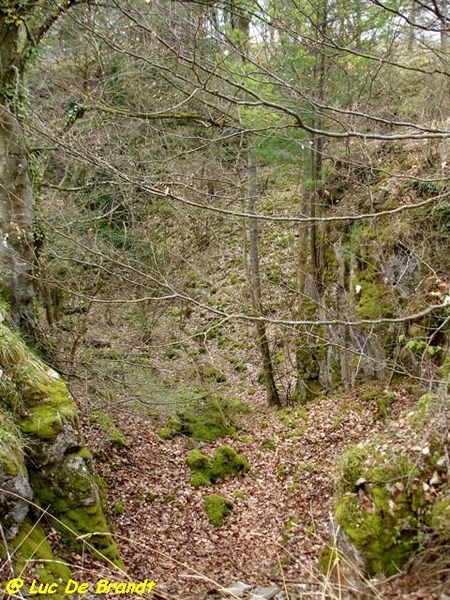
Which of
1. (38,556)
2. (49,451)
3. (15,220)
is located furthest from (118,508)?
(15,220)

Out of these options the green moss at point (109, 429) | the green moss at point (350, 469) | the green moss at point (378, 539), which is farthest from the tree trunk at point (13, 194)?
the green moss at point (378, 539)

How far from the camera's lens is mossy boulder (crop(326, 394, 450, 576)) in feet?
11.1

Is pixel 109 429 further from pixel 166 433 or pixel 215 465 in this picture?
pixel 215 465

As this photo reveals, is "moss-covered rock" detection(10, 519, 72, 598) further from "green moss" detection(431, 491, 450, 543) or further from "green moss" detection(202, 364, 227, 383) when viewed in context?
"green moss" detection(202, 364, 227, 383)

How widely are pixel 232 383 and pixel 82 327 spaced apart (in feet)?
14.6

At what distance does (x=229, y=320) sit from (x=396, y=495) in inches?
144

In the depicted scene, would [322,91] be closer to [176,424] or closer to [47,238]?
[47,238]

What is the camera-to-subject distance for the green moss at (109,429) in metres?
7.11

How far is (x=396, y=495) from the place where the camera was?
364 cm

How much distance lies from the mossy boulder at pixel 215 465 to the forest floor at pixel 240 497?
12 cm

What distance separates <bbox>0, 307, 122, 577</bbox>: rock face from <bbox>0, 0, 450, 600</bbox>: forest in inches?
0.8

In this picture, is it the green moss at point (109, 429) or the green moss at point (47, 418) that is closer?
the green moss at point (47, 418)

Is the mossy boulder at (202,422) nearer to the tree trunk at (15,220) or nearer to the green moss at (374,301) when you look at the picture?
the green moss at (374,301)

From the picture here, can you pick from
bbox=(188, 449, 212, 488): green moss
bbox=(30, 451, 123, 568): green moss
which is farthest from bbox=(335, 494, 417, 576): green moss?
bbox=(188, 449, 212, 488): green moss
